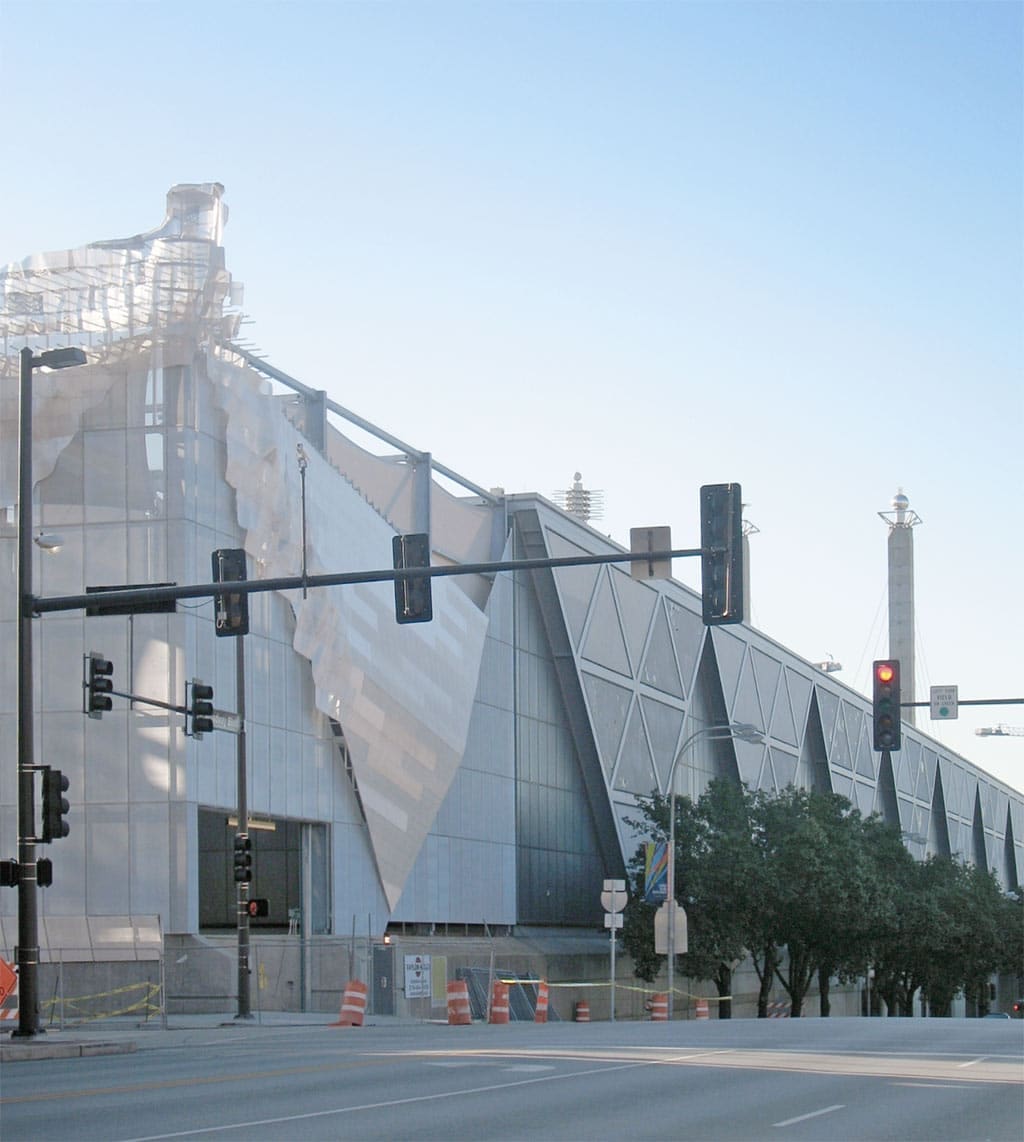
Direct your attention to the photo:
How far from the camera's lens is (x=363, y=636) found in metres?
49.7

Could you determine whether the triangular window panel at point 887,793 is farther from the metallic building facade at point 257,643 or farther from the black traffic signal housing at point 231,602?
the black traffic signal housing at point 231,602

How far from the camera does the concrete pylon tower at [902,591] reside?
13975 centimetres

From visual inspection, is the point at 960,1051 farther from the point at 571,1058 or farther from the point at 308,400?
the point at 308,400

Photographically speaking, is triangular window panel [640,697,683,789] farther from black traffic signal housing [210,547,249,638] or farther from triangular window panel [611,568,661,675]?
black traffic signal housing [210,547,249,638]

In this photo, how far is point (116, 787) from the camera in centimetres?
4359

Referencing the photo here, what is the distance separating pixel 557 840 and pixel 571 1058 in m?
43.6

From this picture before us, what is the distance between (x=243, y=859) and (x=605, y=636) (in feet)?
111

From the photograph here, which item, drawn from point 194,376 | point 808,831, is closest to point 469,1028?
point 194,376

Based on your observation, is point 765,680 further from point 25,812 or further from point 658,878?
point 25,812

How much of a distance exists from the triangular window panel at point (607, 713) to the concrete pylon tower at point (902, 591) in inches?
2780

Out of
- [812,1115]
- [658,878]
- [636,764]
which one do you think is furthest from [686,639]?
[812,1115]

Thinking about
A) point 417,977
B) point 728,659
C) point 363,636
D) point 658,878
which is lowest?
point 417,977

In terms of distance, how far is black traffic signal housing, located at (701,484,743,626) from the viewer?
20.5m

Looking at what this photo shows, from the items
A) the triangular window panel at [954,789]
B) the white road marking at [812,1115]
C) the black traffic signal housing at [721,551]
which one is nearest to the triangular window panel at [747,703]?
the triangular window panel at [954,789]
